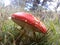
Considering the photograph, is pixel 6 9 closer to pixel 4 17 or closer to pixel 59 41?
pixel 4 17

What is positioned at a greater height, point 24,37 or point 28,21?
point 28,21

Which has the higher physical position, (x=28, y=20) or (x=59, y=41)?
(x=28, y=20)

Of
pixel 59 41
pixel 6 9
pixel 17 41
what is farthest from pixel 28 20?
pixel 6 9

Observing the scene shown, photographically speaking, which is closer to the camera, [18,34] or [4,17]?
[18,34]

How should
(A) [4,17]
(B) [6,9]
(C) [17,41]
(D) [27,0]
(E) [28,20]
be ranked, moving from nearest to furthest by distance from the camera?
(E) [28,20], (C) [17,41], (A) [4,17], (B) [6,9], (D) [27,0]

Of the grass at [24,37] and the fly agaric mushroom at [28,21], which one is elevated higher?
the fly agaric mushroom at [28,21]

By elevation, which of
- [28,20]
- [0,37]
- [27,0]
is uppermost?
[28,20]

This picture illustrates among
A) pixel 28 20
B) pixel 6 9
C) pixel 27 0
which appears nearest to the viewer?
pixel 28 20

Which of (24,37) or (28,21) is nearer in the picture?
(28,21)

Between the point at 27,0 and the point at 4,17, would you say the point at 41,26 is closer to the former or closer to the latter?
the point at 4,17

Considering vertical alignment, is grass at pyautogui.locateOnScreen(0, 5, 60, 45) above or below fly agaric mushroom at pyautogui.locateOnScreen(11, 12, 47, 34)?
below
